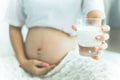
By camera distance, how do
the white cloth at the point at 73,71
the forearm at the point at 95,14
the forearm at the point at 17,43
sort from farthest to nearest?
the forearm at the point at 17,43 < the forearm at the point at 95,14 < the white cloth at the point at 73,71

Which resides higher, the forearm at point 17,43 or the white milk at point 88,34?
the white milk at point 88,34

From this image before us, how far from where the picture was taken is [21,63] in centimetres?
123

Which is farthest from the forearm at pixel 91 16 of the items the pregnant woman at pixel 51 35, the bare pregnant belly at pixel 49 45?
the bare pregnant belly at pixel 49 45

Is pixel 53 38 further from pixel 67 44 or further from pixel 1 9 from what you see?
pixel 1 9

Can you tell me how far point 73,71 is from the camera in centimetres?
105

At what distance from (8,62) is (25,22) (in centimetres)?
24

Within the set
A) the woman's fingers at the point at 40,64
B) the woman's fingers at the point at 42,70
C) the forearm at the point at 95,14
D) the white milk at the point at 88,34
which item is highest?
the forearm at the point at 95,14

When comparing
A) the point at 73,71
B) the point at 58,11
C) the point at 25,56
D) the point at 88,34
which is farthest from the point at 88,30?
the point at 25,56

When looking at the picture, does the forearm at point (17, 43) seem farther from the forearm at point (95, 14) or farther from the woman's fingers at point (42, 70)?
the forearm at point (95, 14)

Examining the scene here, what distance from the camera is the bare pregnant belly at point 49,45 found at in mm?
1190

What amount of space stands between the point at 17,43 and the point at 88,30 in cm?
46

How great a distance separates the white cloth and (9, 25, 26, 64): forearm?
0.07 meters

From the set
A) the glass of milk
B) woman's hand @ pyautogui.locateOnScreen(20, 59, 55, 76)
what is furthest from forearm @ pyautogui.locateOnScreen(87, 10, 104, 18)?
woman's hand @ pyautogui.locateOnScreen(20, 59, 55, 76)

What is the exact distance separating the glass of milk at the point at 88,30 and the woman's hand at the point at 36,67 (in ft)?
0.72
